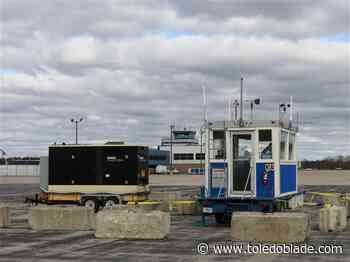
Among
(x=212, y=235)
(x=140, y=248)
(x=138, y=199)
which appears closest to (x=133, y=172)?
(x=138, y=199)

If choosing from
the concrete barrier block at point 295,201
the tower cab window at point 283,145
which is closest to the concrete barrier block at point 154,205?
the concrete barrier block at point 295,201

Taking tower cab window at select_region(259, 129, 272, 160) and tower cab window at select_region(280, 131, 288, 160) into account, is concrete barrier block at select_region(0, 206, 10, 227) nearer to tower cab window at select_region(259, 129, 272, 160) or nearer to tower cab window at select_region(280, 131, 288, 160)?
tower cab window at select_region(259, 129, 272, 160)

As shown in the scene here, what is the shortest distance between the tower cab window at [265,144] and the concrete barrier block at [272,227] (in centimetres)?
376

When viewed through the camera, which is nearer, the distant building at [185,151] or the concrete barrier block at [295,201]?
the concrete barrier block at [295,201]

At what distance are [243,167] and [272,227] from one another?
4.08 meters

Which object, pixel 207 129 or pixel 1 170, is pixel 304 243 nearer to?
pixel 207 129

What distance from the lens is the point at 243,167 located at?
17375mm

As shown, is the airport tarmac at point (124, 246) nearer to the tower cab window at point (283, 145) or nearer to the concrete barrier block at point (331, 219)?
the concrete barrier block at point (331, 219)

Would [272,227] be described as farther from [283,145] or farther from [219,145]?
[283,145]

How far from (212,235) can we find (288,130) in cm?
492

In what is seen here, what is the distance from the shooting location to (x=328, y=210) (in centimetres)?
1563

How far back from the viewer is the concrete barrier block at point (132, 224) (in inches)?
555

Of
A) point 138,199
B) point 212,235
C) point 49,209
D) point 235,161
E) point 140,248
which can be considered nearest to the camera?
point 140,248

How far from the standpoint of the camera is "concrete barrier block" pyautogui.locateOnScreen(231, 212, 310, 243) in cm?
1341
